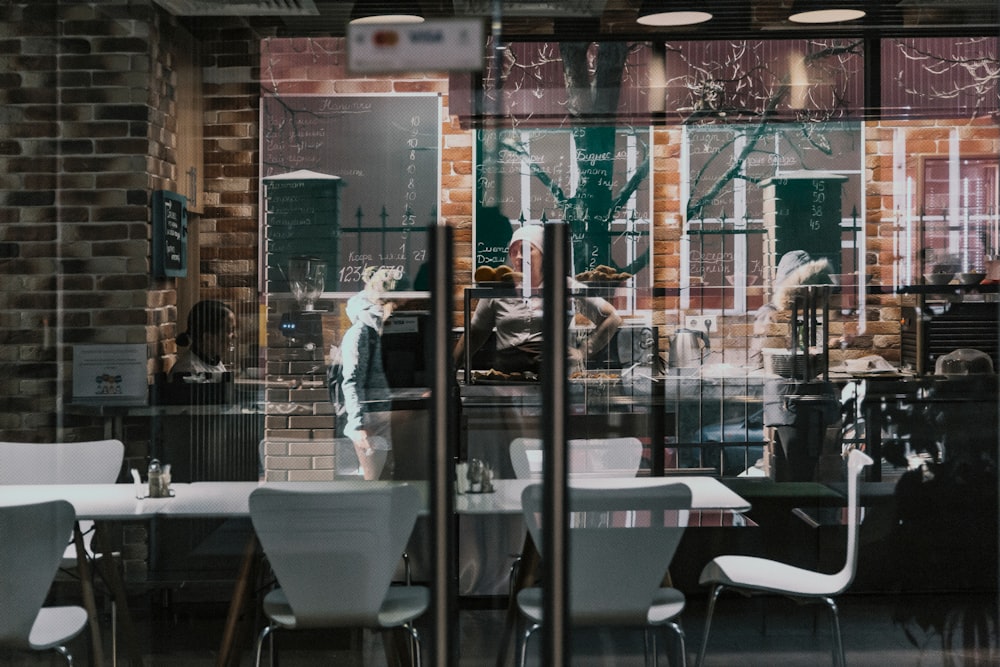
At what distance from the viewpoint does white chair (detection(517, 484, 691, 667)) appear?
2717 mm

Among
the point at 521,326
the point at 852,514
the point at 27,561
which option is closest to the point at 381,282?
the point at 521,326

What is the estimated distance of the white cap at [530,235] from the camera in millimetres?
2682

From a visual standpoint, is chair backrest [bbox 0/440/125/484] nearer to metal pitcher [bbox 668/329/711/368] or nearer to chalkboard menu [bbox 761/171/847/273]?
metal pitcher [bbox 668/329/711/368]

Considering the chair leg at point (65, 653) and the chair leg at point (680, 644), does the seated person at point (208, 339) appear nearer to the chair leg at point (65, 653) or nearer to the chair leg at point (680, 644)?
the chair leg at point (65, 653)

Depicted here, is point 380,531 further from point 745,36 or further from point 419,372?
point 745,36

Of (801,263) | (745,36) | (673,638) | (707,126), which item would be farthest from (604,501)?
(745,36)

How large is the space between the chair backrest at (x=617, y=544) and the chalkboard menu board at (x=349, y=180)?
67 cm

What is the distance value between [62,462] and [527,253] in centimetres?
123

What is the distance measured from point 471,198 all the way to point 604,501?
78 centimetres

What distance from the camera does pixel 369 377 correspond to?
2.71 metres

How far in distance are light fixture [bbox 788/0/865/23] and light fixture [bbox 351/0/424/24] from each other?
0.93 meters

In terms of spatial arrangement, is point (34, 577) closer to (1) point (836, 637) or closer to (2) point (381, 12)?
(2) point (381, 12)

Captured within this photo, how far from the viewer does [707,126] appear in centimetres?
285

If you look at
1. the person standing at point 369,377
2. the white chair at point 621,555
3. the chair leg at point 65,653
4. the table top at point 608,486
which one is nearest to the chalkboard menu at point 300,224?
the person standing at point 369,377
